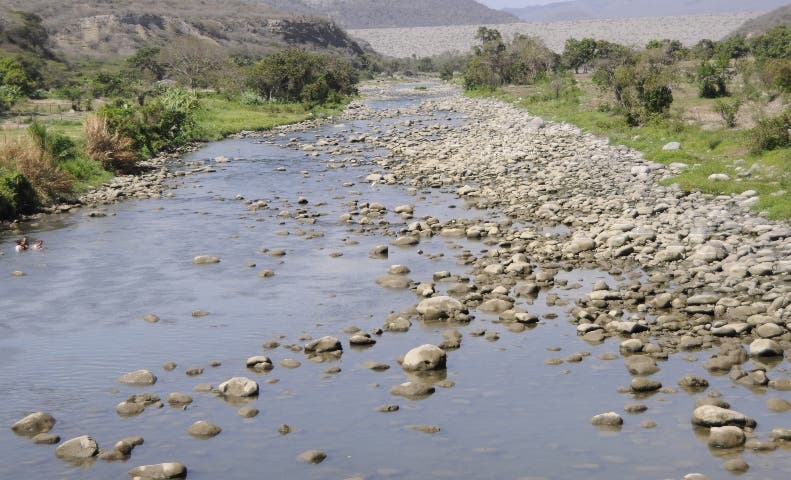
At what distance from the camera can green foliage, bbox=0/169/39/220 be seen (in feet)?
87.0

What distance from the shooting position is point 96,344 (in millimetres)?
15148

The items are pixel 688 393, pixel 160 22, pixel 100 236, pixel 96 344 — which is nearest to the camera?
pixel 688 393

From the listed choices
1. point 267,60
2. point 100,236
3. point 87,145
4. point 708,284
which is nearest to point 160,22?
point 267,60

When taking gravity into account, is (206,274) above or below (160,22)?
below

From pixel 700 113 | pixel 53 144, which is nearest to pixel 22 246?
pixel 53 144

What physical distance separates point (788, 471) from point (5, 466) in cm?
963

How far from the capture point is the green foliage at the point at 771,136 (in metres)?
26.8

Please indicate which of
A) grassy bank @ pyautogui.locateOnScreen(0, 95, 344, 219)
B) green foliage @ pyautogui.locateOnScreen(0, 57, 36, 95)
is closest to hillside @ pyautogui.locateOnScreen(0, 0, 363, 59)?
green foliage @ pyautogui.locateOnScreen(0, 57, 36, 95)

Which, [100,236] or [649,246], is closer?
[649,246]

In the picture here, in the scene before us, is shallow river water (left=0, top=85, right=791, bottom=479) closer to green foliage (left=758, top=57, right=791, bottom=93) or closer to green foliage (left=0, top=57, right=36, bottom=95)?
green foliage (left=758, top=57, right=791, bottom=93)

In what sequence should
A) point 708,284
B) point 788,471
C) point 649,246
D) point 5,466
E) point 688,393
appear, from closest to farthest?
point 788,471, point 5,466, point 688,393, point 708,284, point 649,246

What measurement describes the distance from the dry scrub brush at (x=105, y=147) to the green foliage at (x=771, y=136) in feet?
82.2

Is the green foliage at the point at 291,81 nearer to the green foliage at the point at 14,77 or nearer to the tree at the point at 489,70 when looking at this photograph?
the tree at the point at 489,70

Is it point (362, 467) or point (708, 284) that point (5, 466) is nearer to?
point (362, 467)
